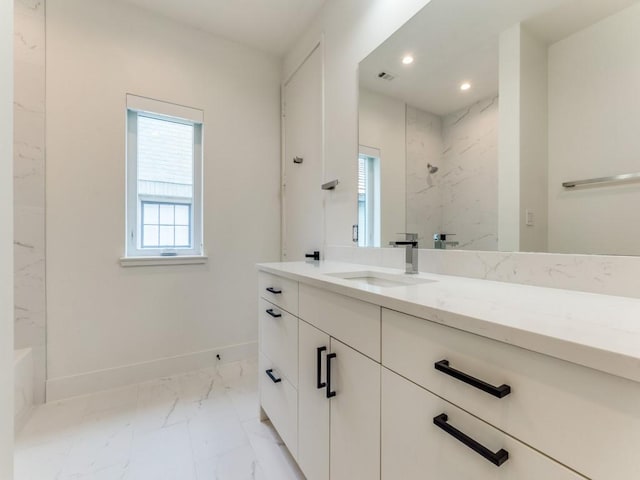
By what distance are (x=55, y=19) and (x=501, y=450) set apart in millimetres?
3110

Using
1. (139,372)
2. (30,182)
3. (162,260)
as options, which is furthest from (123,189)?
(139,372)

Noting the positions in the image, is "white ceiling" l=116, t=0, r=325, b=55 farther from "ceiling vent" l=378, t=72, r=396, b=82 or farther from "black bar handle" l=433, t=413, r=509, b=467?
"black bar handle" l=433, t=413, r=509, b=467

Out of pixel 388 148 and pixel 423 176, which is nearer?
pixel 423 176

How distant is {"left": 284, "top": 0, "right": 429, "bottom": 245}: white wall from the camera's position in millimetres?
1658

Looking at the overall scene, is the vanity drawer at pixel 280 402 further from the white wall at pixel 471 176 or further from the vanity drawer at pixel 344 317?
the white wall at pixel 471 176

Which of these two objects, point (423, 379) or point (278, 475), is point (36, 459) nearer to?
point (278, 475)

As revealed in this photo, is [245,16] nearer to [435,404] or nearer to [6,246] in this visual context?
[6,246]

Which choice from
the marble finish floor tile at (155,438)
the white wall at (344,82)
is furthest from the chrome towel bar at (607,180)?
the marble finish floor tile at (155,438)

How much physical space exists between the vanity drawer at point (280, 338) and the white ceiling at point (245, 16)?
2.14m

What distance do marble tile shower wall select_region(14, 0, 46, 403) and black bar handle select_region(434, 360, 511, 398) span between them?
8.00ft

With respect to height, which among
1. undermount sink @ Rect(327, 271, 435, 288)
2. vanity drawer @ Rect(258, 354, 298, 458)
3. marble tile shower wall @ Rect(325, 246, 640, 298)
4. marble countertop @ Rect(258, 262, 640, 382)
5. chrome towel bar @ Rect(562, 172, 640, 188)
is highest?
chrome towel bar @ Rect(562, 172, 640, 188)

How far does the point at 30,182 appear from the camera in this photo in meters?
1.84

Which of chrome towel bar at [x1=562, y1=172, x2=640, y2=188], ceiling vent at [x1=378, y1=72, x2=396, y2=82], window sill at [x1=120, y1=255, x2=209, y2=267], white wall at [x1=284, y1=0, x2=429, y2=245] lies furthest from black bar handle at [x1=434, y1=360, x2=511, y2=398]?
window sill at [x1=120, y1=255, x2=209, y2=267]

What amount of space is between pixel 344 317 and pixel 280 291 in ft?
1.72
